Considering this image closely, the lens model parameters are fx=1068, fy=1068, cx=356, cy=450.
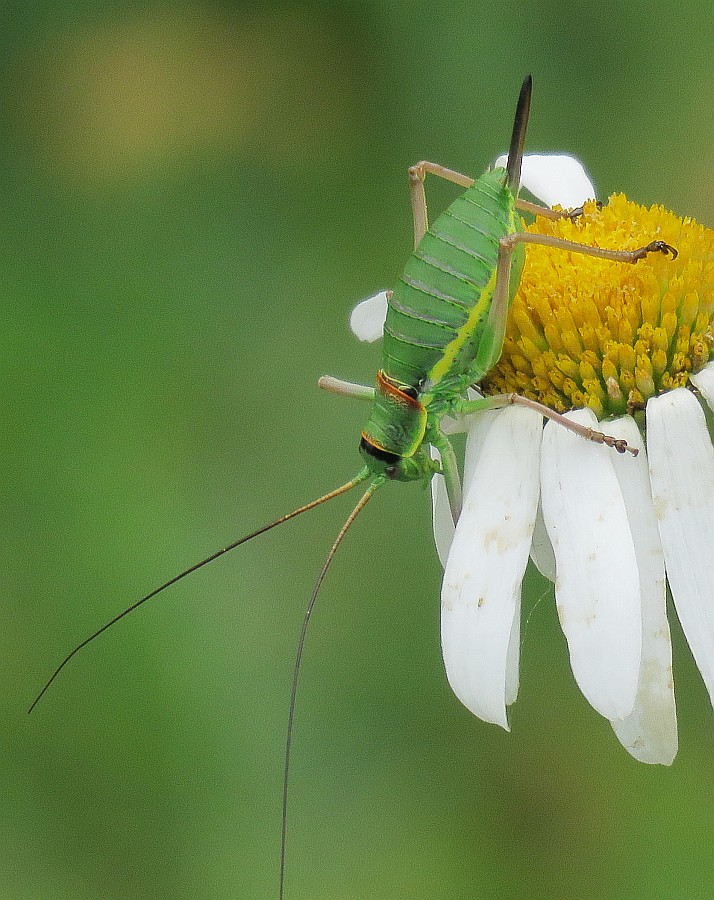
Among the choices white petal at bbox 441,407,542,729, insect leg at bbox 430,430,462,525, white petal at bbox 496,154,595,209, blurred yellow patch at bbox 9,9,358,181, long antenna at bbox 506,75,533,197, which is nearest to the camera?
white petal at bbox 441,407,542,729

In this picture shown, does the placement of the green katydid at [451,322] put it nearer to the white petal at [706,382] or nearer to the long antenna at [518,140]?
the long antenna at [518,140]

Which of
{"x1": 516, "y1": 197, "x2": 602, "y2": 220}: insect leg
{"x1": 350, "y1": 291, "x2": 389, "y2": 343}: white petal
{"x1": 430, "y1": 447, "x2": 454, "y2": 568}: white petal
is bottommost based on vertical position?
{"x1": 430, "y1": 447, "x2": 454, "y2": 568}: white petal

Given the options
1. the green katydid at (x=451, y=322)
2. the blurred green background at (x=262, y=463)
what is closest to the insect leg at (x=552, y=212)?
the green katydid at (x=451, y=322)

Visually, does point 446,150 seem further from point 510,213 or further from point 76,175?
point 510,213

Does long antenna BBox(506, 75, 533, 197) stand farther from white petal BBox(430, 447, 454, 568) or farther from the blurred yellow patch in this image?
the blurred yellow patch

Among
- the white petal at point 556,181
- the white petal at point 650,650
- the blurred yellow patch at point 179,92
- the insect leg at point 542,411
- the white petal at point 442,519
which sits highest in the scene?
the blurred yellow patch at point 179,92

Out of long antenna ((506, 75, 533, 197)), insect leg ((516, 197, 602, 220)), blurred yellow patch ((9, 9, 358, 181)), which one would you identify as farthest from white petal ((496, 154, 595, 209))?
blurred yellow patch ((9, 9, 358, 181))
